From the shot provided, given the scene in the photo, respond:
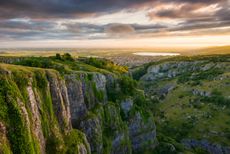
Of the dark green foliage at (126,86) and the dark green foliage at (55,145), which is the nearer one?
the dark green foliage at (55,145)

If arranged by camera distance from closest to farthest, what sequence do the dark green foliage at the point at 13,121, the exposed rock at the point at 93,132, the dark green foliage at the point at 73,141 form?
the dark green foliage at the point at 13,121 < the dark green foliage at the point at 73,141 < the exposed rock at the point at 93,132

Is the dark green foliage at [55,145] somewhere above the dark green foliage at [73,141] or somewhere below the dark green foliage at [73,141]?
above

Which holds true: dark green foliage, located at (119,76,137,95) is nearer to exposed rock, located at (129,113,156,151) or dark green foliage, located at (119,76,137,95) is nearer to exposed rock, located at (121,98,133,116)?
exposed rock, located at (121,98,133,116)

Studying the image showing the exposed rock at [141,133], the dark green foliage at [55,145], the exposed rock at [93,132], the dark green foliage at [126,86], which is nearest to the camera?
the dark green foliage at [55,145]

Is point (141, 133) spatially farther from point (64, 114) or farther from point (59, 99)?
point (59, 99)

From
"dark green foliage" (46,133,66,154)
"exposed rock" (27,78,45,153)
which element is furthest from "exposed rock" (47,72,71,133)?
"exposed rock" (27,78,45,153)

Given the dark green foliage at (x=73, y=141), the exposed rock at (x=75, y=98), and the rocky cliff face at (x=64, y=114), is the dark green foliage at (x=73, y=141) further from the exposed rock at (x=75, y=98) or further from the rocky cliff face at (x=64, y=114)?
the exposed rock at (x=75, y=98)

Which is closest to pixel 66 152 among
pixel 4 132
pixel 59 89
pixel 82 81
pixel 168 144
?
pixel 59 89

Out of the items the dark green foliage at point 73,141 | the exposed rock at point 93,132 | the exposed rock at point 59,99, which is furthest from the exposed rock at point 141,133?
the exposed rock at point 59,99
